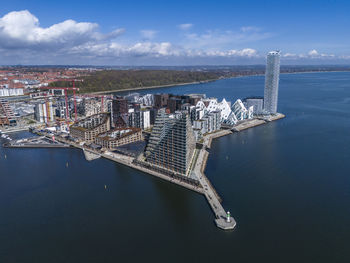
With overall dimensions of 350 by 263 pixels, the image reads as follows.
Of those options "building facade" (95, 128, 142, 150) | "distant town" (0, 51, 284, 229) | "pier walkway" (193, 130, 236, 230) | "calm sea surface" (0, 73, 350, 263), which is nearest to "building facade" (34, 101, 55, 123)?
"distant town" (0, 51, 284, 229)

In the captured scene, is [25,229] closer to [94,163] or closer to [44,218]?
[44,218]

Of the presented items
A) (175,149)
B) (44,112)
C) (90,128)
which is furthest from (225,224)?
(44,112)

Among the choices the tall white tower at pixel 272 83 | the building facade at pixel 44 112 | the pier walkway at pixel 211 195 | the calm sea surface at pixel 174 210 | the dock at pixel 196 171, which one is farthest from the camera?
the tall white tower at pixel 272 83

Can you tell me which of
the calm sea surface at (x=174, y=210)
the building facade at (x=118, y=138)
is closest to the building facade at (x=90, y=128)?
the building facade at (x=118, y=138)

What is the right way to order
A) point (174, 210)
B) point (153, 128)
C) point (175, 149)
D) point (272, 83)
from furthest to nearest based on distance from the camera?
1. point (272, 83)
2. point (153, 128)
3. point (175, 149)
4. point (174, 210)

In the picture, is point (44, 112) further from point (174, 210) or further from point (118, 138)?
point (174, 210)

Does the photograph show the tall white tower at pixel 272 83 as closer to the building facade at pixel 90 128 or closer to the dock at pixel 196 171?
the dock at pixel 196 171
